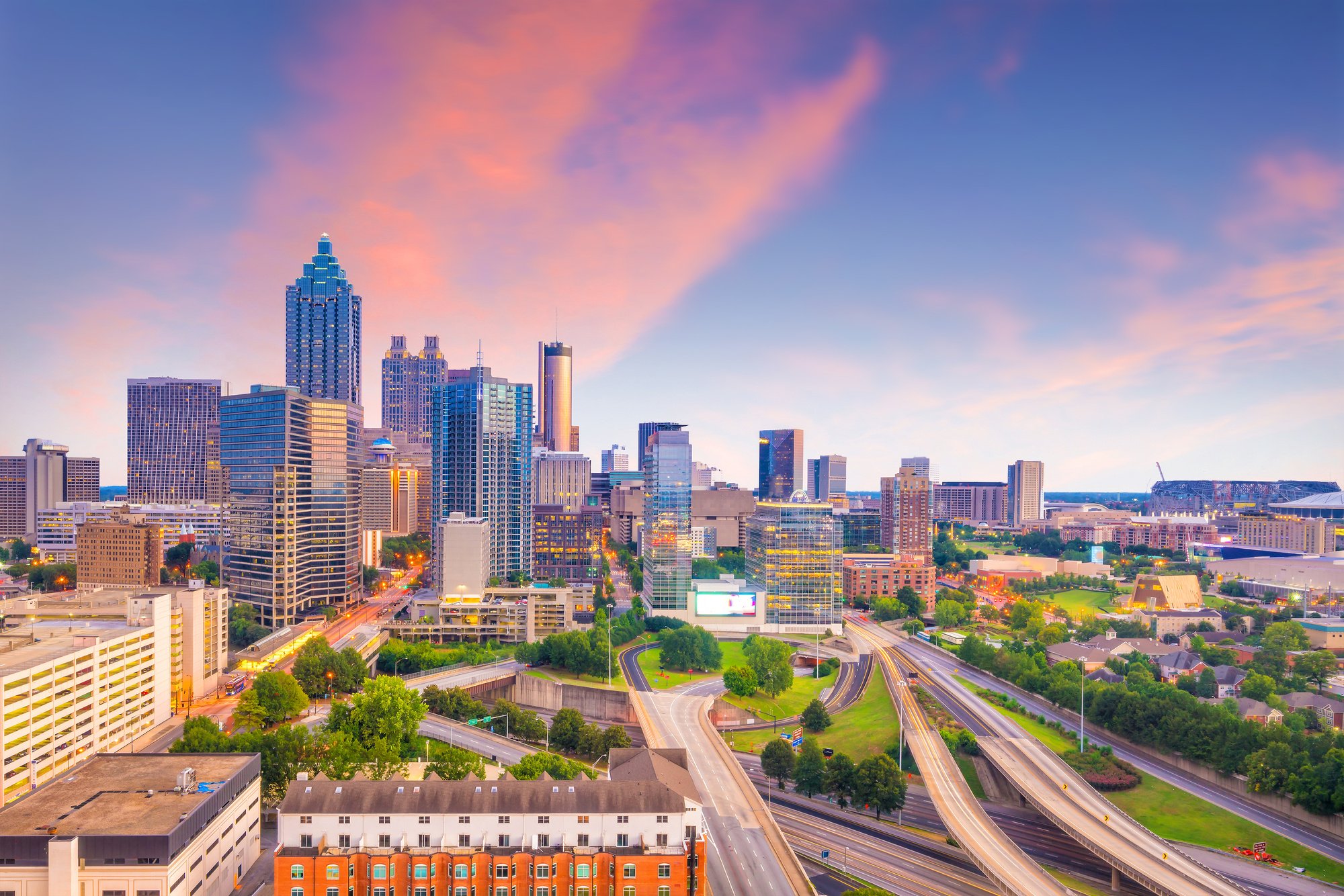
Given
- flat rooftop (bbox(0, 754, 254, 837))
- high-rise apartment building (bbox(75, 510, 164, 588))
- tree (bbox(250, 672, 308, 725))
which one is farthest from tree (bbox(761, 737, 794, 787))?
high-rise apartment building (bbox(75, 510, 164, 588))

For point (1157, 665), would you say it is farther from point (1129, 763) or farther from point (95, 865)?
point (95, 865)

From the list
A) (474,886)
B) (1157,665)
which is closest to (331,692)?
A: (474,886)

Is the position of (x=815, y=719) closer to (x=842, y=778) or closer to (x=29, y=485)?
(x=842, y=778)

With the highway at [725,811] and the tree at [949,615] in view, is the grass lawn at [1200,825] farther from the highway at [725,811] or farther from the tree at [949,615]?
the tree at [949,615]

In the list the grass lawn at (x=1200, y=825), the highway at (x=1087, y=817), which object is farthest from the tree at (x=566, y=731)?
the grass lawn at (x=1200, y=825)

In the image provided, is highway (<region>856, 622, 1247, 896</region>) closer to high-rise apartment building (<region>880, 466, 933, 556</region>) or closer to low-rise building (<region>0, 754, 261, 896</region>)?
low-rise building (<region>0, 754, 261, 896</region>)

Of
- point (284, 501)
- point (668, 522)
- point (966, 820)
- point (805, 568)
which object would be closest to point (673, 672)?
point (668, 522)
